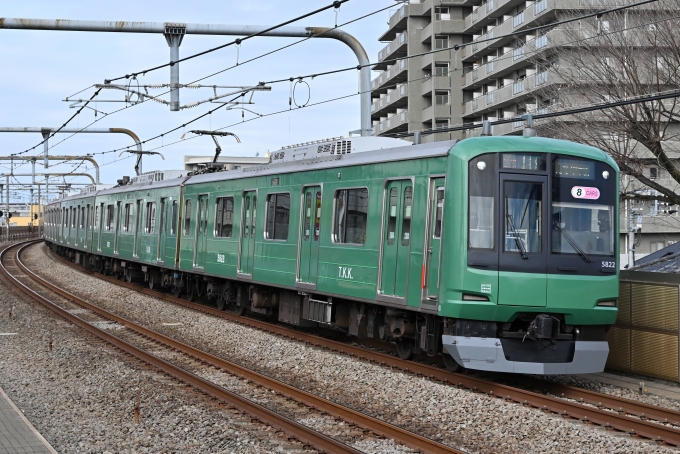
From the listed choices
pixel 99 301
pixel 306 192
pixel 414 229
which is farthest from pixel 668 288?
pixel 99 301

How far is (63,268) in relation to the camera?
37.2 m

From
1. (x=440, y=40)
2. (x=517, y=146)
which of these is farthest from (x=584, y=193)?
(x=440, y=40)

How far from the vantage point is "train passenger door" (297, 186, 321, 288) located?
48.6ft

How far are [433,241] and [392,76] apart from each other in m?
51.4

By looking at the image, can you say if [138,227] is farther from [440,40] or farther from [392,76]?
[392,76]

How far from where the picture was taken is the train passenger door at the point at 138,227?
87.6 feet

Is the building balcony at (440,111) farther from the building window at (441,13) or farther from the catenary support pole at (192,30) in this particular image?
the catenary support pole at (192,30)

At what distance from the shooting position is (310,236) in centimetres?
1506

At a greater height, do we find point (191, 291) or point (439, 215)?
point (439, 215)

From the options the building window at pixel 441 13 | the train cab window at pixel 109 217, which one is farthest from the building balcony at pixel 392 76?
the train cab window at pixel 109 217

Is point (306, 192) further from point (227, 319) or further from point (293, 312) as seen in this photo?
point (227, 319)

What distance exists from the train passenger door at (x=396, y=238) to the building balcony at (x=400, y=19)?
4677 centimetres

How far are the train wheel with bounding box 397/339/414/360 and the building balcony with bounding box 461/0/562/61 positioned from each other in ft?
81.0

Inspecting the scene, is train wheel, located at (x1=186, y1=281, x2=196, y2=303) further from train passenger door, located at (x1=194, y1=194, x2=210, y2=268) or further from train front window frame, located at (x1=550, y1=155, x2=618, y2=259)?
train front window frame, located at (x1=550, y1=155, x2=618, y2=259)
